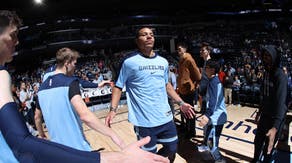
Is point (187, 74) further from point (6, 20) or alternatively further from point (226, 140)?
point (6, 20)

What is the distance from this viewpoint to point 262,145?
10.3 ft

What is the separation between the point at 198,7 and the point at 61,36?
58.1 ft

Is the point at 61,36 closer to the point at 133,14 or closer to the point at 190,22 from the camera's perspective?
the point at 133,14

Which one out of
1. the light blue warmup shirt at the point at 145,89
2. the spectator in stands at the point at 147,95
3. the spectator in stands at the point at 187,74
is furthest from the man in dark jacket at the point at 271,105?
the spectator in stands at the point at 187,74

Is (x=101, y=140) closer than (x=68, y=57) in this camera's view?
No

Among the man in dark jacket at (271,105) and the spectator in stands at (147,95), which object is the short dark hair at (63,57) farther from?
the man in dark jacket at (271,105)

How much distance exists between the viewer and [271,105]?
2.91m

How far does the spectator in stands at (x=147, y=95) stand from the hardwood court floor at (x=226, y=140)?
1.53 metres

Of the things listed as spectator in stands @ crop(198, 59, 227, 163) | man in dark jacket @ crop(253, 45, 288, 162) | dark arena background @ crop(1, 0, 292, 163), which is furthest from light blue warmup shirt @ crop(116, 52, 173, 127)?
dark arena background @ crop(1, 0, 292, 163)

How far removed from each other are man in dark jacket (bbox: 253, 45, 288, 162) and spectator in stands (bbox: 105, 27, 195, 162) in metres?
0.94

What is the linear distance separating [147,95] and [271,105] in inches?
58.5

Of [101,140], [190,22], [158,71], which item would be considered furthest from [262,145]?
[190,22]

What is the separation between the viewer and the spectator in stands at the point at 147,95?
286cm

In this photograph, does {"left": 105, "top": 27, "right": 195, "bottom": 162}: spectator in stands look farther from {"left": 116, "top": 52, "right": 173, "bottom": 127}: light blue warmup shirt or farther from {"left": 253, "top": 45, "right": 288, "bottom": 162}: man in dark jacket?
{"left": 253, "top": 45, "right": 288, "bottom": 162}: man in dark jacket
